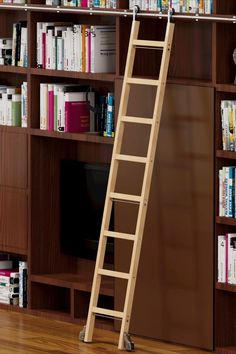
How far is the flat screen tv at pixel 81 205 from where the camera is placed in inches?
328

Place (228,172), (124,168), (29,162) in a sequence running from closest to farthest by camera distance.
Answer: (228,172) → (124,168) → (29,162)

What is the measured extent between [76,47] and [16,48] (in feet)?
1.82

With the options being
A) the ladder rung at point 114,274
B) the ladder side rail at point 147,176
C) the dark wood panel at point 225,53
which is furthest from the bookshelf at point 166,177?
the ladder rung at point 114,274

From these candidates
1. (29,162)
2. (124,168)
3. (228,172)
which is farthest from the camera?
(29,162)

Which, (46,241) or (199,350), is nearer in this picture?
(199,350)

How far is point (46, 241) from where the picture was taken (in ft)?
28.1

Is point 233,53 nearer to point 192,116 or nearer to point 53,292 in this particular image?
point 192,116

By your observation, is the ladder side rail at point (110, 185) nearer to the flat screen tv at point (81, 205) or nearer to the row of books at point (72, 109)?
the row of books at point (72, 109)

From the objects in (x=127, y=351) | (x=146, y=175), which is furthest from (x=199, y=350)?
(x=146, y=175)

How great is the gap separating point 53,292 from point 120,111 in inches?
61.4

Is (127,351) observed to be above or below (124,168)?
below

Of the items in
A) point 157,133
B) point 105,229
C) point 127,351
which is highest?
point 157,133

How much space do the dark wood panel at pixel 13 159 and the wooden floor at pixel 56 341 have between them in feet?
2.80

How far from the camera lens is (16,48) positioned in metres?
8.54
